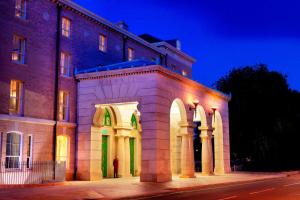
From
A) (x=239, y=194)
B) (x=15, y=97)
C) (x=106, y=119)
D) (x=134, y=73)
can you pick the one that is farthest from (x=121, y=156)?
(x=239, y=194)

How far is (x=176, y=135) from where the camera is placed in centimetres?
3778

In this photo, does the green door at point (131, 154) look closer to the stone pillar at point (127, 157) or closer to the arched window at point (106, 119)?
the stone pillar at point (127, 157)

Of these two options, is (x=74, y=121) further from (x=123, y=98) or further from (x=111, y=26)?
(x=111, y=26)

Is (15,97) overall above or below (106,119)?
above

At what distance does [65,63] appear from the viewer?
1175 inches

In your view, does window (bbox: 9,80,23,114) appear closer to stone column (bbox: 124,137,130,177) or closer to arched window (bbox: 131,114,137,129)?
stone column (bbox: 124,137,130,177)

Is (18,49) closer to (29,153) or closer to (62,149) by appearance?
(29,153)

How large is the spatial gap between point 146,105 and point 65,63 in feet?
23.5

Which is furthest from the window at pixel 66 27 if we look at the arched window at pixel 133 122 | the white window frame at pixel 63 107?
the arched window at pixel 133 122

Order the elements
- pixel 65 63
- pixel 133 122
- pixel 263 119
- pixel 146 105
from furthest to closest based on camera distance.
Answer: pixel 263 119, pixel 133 122, pixel 65 63, pixel 146 105

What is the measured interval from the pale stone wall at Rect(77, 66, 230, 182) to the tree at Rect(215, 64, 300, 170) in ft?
65.6

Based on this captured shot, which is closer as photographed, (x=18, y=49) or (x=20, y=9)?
(x=18, y=49)

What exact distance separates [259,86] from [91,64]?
86.8 ft

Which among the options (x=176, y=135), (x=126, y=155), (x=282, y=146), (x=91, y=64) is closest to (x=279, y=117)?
(x=282, y=146)
